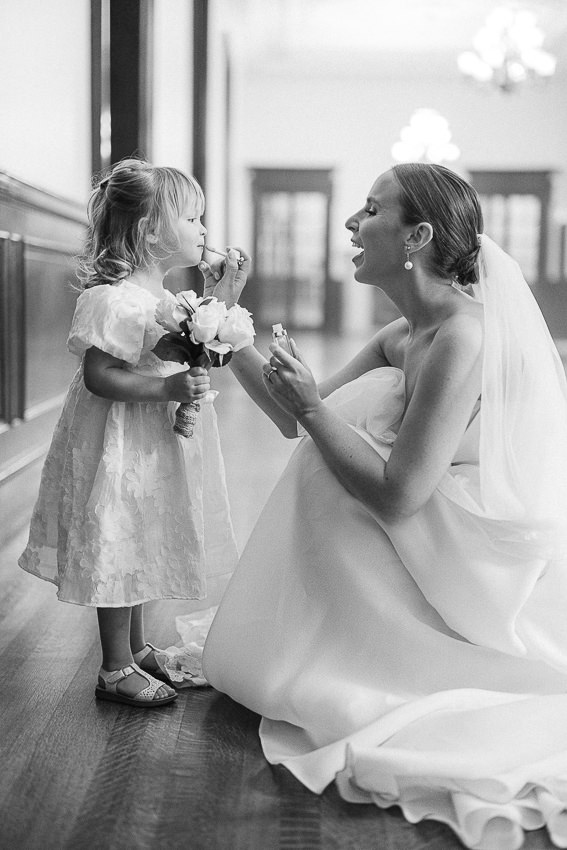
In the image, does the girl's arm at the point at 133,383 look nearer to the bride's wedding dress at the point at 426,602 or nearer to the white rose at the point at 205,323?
the white rose at the point at 205,323

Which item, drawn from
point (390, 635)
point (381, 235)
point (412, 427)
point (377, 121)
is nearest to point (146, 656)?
point (390, 635)

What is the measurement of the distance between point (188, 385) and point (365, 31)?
11581 millimetres

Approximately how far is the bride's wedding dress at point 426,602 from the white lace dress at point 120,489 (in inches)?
6.2

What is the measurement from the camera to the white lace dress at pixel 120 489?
194cm

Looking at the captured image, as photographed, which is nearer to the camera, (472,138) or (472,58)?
(472,58)

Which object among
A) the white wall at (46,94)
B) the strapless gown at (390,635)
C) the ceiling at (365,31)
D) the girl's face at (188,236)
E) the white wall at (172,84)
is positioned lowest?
the strapless gown at (390,635)

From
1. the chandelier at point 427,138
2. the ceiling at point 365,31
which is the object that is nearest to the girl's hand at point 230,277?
the ceiling at point 365,31

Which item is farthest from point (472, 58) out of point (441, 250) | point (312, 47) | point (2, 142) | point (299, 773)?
point (299, 773)

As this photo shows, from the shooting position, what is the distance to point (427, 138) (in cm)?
1339

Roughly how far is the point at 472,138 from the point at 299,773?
14.7 metres

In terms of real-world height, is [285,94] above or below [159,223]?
above

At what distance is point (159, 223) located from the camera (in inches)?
79.2

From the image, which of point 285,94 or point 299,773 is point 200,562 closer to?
point 299,773

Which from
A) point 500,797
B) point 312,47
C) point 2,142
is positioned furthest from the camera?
point 312,47
